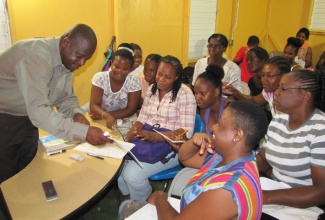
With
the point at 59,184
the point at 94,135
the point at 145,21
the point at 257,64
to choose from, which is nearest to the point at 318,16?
the point at 257,64

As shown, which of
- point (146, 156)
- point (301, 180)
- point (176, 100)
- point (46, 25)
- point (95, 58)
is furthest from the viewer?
point (95, 58)

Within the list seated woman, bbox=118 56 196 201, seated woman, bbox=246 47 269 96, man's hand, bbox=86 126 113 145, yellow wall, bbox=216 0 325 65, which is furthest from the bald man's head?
yellow wall, bbox=216 0 325 65

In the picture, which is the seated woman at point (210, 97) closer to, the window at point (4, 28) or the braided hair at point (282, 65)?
the braided hair at point (282, 65)

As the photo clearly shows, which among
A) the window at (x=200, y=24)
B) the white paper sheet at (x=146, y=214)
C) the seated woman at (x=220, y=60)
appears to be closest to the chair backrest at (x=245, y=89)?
the seated woman at (x=220, y=60)

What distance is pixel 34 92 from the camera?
5.80ft

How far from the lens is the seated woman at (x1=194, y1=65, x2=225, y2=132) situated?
2502 millimetres

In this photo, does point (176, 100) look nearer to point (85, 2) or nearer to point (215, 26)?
point (85, 2)

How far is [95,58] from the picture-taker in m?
→ 4.66

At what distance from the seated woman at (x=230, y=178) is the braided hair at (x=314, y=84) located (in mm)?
664

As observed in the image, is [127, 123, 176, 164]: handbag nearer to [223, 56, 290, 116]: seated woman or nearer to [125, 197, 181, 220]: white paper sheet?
[125, 197, 181, 220]: white paper sheet

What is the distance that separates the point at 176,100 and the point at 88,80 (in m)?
2.50

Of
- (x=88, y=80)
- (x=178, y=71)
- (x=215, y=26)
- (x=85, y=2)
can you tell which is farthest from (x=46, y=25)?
(x=215, y=26)

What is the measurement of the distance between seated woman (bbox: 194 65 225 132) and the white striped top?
681 millimetres

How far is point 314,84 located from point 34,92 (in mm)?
1830
